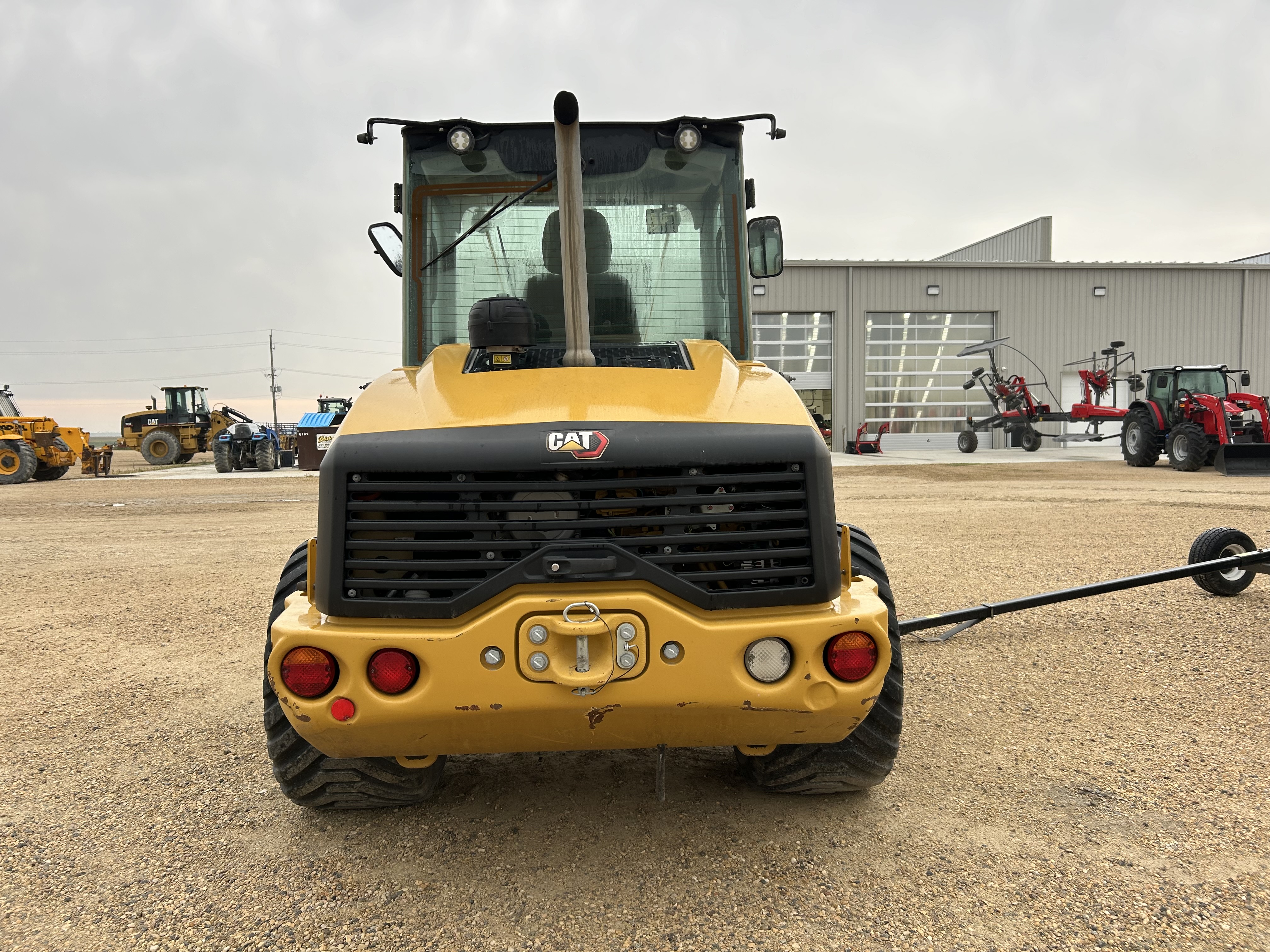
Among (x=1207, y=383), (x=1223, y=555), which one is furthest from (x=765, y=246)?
(x=1207, y=383)

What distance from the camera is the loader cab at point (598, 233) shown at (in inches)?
132

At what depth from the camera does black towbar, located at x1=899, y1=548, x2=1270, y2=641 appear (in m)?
4.04

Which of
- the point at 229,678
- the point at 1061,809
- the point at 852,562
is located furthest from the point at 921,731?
the point at 229,678

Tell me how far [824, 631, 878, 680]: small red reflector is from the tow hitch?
158 centimetres

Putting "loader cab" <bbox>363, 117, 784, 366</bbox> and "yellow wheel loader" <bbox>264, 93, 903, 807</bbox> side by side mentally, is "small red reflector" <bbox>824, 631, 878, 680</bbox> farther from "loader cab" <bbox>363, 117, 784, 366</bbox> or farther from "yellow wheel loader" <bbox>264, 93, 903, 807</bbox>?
"loader cab" <bbox>363, 117, 784, 366</bbox>

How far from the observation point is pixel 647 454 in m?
2.19

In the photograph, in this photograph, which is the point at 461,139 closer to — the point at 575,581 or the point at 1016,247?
the point at 575,581

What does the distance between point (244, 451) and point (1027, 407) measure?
22382mm

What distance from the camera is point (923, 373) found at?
26.8m

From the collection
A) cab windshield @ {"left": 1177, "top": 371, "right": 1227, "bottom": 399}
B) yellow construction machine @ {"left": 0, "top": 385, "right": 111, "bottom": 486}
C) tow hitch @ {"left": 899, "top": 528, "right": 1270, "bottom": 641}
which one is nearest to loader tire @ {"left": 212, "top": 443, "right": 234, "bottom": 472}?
yellow construction machine @ {"left": 0, "top": 385, "right": 111, "bottom": 486}

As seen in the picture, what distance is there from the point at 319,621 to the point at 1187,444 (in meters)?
19.1

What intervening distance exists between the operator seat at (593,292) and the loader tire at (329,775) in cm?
132

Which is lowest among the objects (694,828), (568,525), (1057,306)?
(694,828)

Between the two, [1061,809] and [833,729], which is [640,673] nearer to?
[833,729]
